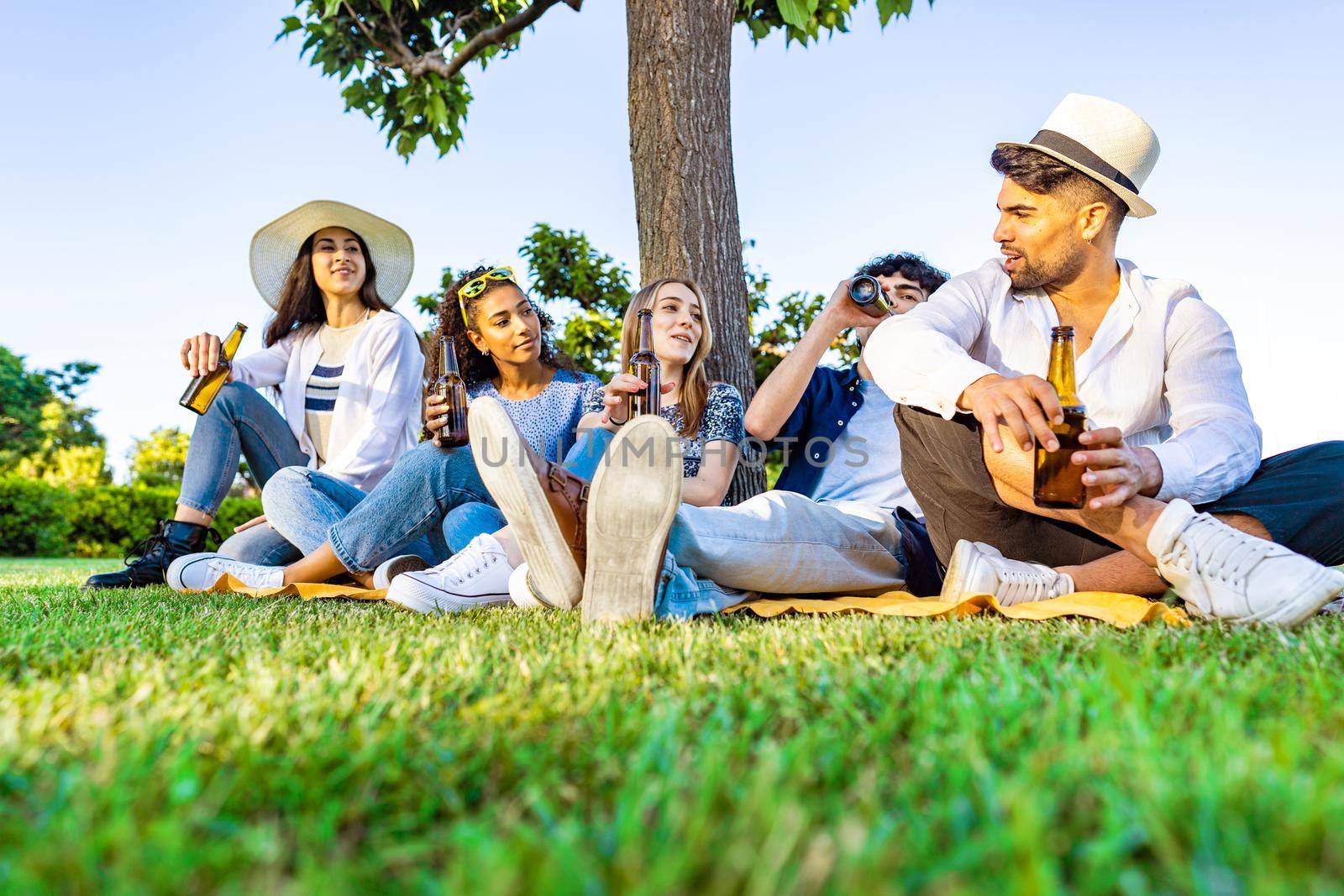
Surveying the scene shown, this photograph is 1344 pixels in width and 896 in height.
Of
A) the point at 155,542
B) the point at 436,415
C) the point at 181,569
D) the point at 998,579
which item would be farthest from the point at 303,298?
the point at 998,579

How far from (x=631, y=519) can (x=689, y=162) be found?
10.1 feet

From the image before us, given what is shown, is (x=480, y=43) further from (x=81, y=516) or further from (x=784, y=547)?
(x=81, y=516)

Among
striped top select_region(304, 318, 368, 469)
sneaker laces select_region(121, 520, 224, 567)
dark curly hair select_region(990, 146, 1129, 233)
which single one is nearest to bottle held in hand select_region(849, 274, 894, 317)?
dark curly hair select_region(990, 146, 1129, 233)

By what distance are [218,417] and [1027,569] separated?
3.72m

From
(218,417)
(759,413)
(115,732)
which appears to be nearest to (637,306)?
(759,413)

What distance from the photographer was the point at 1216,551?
7.75 ft

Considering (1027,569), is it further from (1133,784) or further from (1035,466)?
(1133,784)

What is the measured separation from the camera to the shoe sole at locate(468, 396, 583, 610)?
95.7 inches

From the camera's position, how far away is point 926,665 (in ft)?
5.53

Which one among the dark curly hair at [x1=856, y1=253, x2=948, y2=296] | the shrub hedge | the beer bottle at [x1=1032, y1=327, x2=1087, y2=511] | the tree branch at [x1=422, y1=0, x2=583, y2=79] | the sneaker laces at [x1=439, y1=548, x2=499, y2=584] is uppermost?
the tree branch at [x1=422, y1=0, x2=583, y2=79]

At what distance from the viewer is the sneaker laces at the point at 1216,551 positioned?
7.54ft

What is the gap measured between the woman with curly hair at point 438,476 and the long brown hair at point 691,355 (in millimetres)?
370

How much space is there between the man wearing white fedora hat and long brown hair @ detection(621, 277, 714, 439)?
1056 mm

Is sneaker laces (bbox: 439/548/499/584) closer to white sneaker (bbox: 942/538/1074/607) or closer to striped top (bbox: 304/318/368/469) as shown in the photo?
white sneaker (bbox: 942/538/1074/607)
